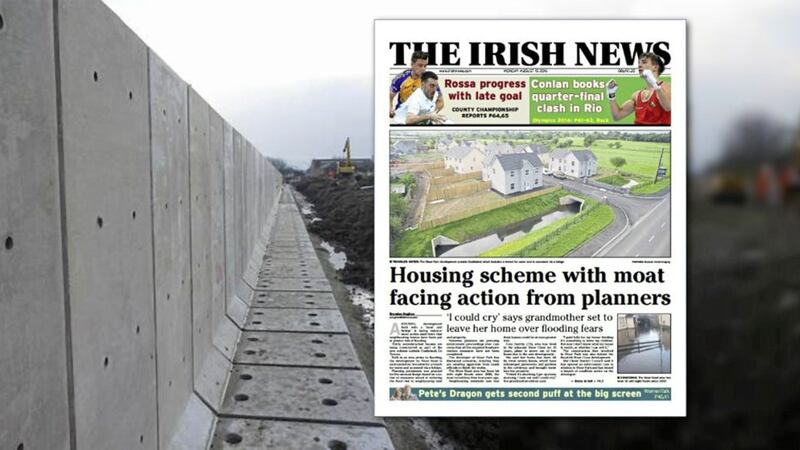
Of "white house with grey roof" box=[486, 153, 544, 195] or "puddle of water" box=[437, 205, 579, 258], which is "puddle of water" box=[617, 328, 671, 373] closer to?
"puddle of water" box=[437, 205, 579, 258]

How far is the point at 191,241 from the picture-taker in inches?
124

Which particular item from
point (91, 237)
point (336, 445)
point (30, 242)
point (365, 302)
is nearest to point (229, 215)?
point (336, 445)

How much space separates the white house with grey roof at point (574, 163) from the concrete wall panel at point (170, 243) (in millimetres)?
2054

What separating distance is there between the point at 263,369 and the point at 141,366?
1866mm

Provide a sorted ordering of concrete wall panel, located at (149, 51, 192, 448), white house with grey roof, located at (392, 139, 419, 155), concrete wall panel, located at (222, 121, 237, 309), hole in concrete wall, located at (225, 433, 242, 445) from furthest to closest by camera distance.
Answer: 1. concrete wall panel, located at (222, 121, 237, 309)
2. white house with grey roof, located at (392, 139, 419, 155)
3. hole in concrete wall, located at (225, 433, 242, 445)
4. concrete wall panel, located at (149, 51, 192, 448)

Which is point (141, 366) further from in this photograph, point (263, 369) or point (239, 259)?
point (239, 259)

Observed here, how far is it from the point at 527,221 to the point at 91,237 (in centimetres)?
237

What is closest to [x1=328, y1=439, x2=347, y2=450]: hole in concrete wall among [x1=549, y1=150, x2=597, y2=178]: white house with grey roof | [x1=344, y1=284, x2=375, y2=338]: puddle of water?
[x1=549, y1=150, x2=597, y2=178]: white house with grey roof

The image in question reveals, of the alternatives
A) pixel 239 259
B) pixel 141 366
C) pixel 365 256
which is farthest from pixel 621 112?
pixel 365 256

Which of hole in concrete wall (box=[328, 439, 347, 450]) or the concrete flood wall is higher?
the concrete flood wall

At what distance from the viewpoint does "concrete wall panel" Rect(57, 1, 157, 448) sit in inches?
55.9

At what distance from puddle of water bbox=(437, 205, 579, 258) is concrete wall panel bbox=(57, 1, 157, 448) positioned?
1.68m

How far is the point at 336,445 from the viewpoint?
2.88m

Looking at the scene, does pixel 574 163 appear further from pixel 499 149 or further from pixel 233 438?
pixel 233 438
